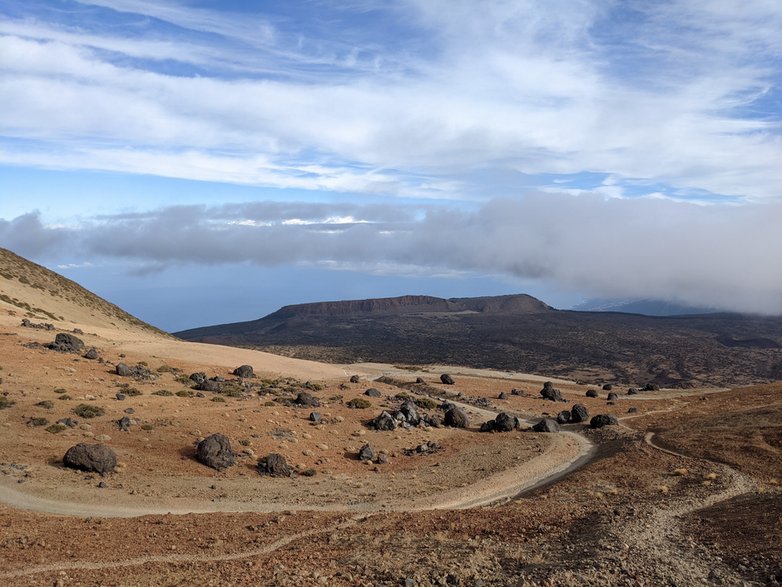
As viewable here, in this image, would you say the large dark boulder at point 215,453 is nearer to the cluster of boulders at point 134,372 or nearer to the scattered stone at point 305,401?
the scattered stone at point 305,401

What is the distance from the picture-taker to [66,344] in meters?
41.8

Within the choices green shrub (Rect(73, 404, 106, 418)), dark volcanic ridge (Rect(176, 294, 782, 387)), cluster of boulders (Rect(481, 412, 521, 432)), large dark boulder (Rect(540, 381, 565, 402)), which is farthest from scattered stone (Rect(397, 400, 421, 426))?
dark volcanic ridge (Rect(176, 294, 782, 387))

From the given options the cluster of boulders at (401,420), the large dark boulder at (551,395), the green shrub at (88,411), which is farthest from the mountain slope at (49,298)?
the large dark boulder at (551,395)

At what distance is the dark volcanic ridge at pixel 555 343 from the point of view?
4008 inches

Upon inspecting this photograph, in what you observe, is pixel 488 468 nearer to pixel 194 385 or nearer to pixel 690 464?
pixel 690 464

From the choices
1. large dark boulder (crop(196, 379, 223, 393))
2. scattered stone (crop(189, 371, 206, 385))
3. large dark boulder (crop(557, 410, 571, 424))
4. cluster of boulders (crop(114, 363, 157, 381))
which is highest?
cluster of boulders (crop(114, 363, 157, 381))

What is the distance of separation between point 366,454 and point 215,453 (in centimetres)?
715

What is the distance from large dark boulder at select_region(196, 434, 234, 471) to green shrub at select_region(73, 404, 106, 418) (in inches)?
256

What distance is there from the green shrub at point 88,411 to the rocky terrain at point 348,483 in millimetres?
98

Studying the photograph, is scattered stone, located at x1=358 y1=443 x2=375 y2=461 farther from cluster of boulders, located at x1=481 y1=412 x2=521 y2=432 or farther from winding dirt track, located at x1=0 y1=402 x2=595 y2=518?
cluster of boulders, located at x1=481 y1=412 x2=521 y2=432

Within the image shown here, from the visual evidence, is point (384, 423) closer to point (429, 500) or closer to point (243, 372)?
point (429, 500)

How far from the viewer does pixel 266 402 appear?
36.4 metres

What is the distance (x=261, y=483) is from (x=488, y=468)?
407 inches

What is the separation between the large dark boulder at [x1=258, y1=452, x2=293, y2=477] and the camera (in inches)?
981
